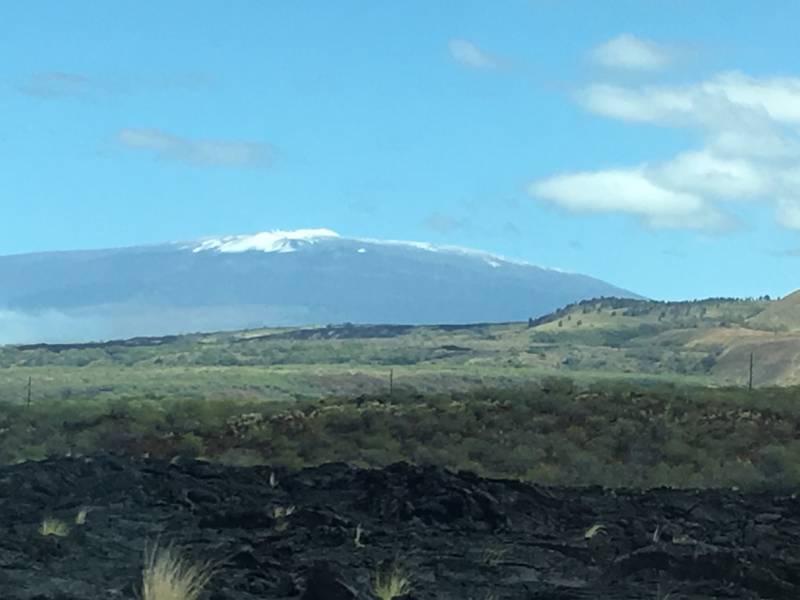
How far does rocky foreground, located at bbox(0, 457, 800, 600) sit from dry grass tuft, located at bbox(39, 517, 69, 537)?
111 millimetres

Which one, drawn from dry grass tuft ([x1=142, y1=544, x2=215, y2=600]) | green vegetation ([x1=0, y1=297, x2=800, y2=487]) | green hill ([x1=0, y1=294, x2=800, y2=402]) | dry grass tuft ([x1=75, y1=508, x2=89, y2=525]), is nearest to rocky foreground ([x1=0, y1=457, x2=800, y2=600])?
dry grass tuft ([x1=75, y1=508, x2=89, y2=525])

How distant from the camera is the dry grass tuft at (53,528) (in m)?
15.9

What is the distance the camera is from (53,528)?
16.1m

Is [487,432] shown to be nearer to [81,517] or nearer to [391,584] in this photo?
[81,517]

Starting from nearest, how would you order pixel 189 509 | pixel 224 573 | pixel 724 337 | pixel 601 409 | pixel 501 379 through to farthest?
pixel 224 573 < pixel 189 509 < pixel 601 409 < pixel 501 379 < pixel 724 337

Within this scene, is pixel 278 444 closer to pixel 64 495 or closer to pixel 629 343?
pixel 64 495

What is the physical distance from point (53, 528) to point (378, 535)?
3579mm

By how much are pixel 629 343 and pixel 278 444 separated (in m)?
132

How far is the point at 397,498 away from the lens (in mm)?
20016

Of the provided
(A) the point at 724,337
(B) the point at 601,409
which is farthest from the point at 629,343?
(B) the point at 601,409

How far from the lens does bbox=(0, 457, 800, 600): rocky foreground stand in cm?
1326

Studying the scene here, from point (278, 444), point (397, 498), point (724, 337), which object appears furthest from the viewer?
point (724, 337)

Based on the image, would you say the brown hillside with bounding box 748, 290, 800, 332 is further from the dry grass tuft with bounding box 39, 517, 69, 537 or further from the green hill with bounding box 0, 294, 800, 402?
the dry grass tuft with bounding box 39, 517, 69, 537

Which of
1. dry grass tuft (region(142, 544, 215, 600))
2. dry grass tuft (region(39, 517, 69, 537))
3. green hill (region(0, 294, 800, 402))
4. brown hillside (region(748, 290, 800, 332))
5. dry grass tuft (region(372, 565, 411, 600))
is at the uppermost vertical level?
brown hillside (region(748, 290, 800, 332))
